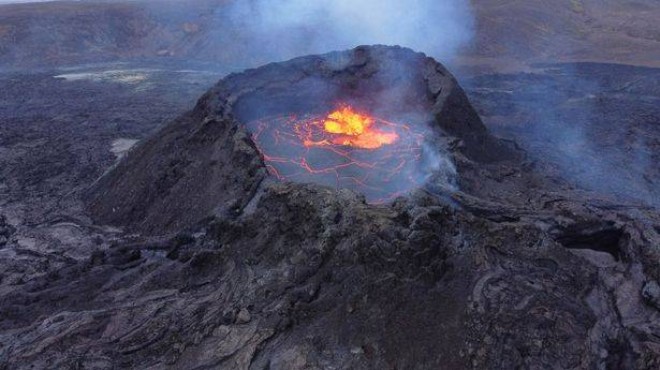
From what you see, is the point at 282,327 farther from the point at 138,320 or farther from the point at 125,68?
the point at 125,68

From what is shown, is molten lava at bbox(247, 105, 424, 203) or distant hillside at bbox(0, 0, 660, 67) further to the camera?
distant hillside at bbox(0, 0, 660, 67)

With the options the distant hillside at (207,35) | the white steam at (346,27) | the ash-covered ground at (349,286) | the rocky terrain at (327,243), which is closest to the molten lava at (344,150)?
the rocky terrain at (327,243)

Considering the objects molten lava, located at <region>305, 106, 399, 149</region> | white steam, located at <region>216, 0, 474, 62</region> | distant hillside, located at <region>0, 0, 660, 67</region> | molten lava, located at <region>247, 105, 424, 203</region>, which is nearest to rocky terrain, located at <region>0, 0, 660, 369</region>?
molten lava, located at <region>247, 105, 424, 203</region>

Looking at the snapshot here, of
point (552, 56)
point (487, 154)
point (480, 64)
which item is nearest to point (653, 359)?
point (487, 154)

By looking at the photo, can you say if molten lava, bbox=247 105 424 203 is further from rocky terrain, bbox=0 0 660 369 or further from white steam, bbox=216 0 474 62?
white steam, bbox=216 0 474 62

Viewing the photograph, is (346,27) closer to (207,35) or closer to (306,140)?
(207,35)
